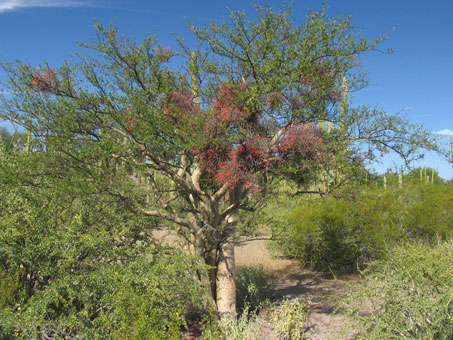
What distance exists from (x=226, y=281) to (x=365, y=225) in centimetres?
527

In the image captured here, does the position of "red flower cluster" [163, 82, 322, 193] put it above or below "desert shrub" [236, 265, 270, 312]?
above

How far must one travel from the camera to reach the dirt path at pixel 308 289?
6.55 m

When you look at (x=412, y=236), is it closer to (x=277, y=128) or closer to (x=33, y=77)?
(x=277, y=128)

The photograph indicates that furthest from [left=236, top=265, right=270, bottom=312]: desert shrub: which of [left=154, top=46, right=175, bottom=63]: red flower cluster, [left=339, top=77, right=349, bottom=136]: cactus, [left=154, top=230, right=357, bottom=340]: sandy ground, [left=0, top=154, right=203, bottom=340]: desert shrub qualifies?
[left=154, top=46, right=175, bottom=63]: red flower cluster

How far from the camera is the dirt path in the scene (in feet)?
21.5

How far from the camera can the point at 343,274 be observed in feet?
36.5

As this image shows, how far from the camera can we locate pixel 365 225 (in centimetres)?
1068

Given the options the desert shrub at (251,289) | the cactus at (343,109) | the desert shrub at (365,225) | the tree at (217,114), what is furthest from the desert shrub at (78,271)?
the desert shrub at (365,225)

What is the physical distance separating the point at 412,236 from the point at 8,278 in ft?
32.6

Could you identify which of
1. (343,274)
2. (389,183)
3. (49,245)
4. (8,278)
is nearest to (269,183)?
(49,245)

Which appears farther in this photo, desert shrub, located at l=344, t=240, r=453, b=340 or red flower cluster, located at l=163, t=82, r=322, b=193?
red flower cluster, located at l=163, t=82, r=322, b=193

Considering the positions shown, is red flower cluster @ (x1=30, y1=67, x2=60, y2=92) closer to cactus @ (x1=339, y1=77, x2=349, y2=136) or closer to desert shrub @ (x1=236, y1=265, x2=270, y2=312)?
cactus @ (x1=339, y1=77, x2=349, y2=136)

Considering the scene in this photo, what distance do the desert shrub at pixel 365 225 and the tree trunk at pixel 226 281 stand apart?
329 centimetres

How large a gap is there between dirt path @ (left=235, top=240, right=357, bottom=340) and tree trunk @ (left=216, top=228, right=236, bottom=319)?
75cm
